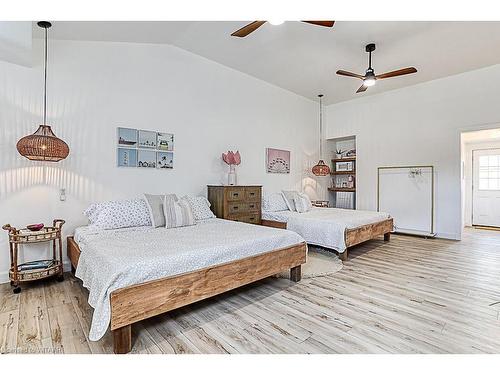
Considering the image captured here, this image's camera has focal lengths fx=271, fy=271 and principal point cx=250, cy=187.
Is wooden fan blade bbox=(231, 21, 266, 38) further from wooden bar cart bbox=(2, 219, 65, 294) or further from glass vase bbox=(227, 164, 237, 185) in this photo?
wooden bar cart bbox=(2, 219, 65, 294)

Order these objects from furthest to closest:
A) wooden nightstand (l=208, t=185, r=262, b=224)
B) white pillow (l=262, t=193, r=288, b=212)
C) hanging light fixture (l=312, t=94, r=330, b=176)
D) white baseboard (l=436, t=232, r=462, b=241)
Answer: hanging light fixture (l=312, t=94, r=330, b=176) < white baseboard (l=436, t=232, r=462, b=241) < white pillow (l=262, t=193, r=288, b=212) < wooden nightstand (l=208, t=185, r=262, b=224)

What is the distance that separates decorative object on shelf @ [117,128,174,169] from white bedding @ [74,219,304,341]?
1.10 meters

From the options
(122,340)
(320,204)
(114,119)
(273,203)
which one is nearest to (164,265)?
(122,340)

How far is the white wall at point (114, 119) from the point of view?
3.05m

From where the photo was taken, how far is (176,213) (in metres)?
3.37

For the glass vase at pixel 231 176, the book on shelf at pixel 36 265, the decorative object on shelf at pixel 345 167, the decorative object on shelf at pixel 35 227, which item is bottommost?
the book on shelf at pixel 36 265

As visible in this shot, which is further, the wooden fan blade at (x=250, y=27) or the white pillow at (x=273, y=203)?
the white pillow at (x=273, y=203)

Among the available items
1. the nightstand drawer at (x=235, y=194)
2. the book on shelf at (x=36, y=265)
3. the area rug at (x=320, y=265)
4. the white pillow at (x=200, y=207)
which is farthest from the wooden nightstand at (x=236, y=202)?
the book on shelf at (x=36, y=265)

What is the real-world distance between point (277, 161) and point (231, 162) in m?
1.45

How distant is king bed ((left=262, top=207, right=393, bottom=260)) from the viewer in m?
3.92

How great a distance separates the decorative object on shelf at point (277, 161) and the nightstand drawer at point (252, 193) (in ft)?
3.35

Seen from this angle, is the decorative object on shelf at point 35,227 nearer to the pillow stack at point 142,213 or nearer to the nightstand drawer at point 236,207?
the pillow stack at point 142,213

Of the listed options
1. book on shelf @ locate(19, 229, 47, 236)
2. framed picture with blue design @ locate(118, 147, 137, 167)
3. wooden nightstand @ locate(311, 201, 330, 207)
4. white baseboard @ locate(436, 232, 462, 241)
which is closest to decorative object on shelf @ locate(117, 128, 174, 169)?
framed picture with blue design @ locate(118, 147, 137, 167)
